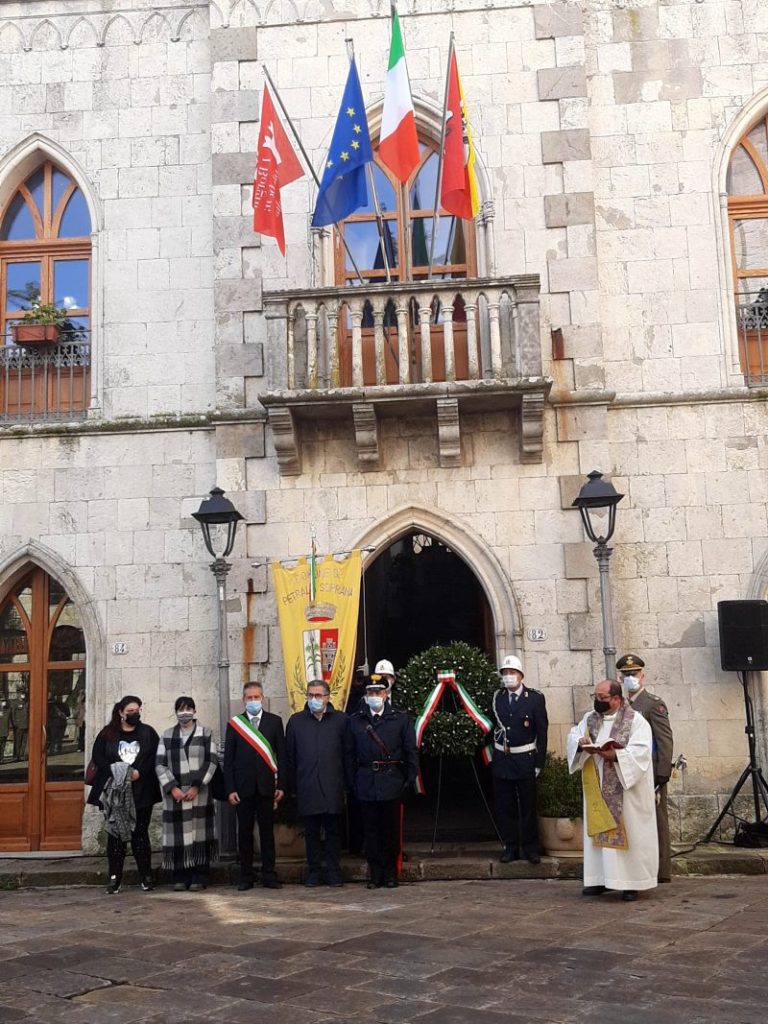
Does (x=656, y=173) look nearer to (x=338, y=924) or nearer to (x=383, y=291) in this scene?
(x=383, y=291)

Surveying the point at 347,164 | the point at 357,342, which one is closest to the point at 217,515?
the point at 357,342

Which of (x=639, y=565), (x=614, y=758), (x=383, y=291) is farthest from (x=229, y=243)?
→ (x=614, y=758)

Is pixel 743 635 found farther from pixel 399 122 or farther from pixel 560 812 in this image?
pixel 399 122

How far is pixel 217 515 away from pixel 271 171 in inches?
135

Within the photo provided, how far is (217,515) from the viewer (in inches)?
401

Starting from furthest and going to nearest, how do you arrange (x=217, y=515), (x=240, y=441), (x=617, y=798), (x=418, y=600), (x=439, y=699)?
(x=418, y=600) → (x=240, y=441) → (x=217, y=515) → (x=439, y=699) → (x=617, y=798)

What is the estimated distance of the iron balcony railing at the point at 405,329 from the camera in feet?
35.1

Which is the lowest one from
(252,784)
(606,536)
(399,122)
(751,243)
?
(252,784)

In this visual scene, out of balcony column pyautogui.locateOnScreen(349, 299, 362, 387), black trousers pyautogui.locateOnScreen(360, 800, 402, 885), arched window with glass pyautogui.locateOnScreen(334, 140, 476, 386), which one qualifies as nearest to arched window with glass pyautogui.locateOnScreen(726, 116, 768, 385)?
arched window with glass pyautogui.locateOnScreen(334, 140, 476, 386)

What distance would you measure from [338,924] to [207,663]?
4196mm

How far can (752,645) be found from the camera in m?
10.4

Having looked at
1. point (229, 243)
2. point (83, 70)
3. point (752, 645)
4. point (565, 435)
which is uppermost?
point (83, 70)

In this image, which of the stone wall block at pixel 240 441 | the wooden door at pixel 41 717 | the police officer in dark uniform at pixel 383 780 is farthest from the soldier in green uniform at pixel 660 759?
the wooden door at pixel 41 717

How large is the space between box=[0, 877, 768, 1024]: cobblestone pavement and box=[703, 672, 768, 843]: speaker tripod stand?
1069 millimetres
